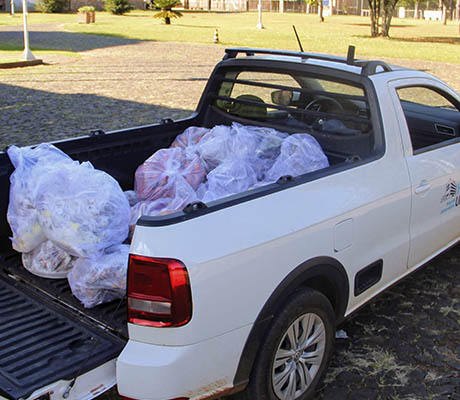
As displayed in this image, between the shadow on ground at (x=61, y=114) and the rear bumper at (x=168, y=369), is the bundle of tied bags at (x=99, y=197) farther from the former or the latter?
the shadow on ground at (x=61, y=114)

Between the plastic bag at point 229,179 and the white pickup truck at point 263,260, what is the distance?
633mm

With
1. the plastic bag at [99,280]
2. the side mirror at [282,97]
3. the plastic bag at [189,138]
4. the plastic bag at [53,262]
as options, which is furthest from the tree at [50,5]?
the plastic bag at [99,280]

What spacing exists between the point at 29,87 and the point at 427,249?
1281 centimetres

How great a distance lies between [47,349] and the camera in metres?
2.80

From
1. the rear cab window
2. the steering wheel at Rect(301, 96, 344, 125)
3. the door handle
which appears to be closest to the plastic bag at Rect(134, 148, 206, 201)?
the rear cab window

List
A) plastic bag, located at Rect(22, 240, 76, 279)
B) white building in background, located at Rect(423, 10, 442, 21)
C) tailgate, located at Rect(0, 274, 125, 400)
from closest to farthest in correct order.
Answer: tailgate, located at Rect(0, 274, 125, 400) → plastic bag, located at Rect(22, 240, 76, 279) → white building in background, located at Rect(423, 10, 442, 21)

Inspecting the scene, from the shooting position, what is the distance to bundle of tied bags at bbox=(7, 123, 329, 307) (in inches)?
129

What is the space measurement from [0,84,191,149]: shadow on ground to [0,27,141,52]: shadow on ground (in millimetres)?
12188

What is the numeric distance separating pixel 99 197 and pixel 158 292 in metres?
0.89

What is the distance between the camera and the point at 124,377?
268 cm

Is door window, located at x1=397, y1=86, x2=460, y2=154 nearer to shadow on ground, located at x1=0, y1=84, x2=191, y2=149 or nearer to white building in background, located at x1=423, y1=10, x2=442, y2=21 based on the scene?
shadow on ground, located at x1=0, y1=84, x2=191, y2=149

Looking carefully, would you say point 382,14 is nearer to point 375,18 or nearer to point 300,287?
point 375,18

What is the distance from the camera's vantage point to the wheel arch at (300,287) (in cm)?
296

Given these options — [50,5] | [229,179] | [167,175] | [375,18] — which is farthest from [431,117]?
[50,5]
